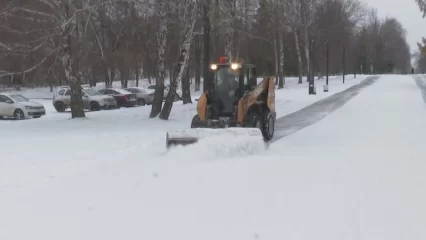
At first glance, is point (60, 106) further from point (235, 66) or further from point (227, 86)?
point (235, 66)

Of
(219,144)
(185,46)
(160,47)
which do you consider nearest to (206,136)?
(219,144)

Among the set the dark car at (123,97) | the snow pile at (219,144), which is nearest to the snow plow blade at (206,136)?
the snow pile at (219,144)

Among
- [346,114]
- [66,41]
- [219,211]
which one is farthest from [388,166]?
[66,41]

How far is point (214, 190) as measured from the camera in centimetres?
791

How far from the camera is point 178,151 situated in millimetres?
10758

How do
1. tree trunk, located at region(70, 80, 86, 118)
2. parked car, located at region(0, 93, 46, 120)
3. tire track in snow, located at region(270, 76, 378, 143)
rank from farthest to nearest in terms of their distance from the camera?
parked car, located at region(0, 93, 46, 120) → tree trunk, located at region(70, 80, 86, 118) → tire track in snow, located at region(270, 76, 378, 143)

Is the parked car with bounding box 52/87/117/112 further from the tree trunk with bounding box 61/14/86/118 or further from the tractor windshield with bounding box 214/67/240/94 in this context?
the tractor windshield with bounding box 214/67/240/94

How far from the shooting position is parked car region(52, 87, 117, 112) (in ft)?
104

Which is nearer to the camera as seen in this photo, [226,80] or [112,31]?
[226,80]

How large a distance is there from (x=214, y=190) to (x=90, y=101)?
2488 cm

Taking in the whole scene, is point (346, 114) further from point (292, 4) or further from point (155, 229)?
point (292, 4)

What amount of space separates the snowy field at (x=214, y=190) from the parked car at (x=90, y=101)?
17666 millimetres

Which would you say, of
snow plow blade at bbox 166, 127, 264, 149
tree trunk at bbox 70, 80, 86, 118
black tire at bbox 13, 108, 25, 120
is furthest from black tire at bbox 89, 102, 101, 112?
snow plow blade at bbox 166, 127, 264, 149

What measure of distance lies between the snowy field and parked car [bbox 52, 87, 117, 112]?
17666 mm
